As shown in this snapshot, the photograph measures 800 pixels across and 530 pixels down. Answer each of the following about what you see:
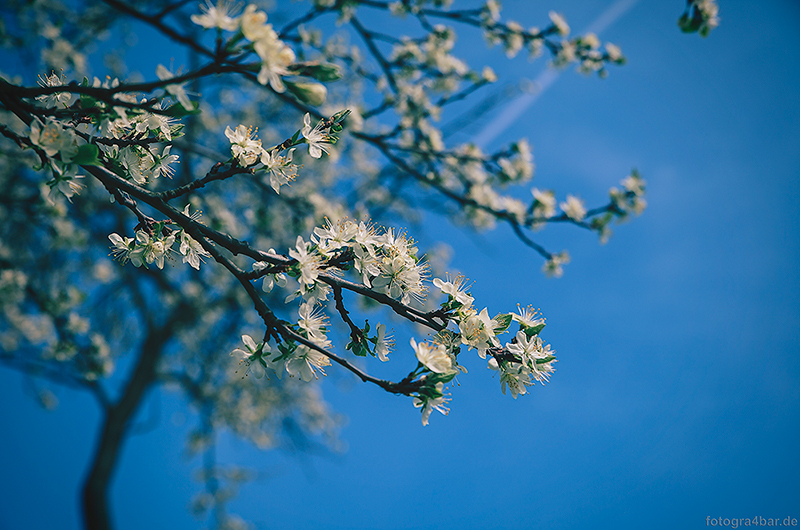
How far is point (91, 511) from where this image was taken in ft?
18.0

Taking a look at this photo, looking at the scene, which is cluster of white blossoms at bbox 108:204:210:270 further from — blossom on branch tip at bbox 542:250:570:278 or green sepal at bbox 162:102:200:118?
blossom on branch tip at bbox 542:250:570:278

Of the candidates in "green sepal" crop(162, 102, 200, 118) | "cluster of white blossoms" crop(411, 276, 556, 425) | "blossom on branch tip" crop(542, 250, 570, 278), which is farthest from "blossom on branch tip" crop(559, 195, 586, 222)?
"green sepal" crop(162, 102, 200, 118)

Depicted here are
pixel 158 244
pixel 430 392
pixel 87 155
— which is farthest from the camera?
pixel 158 244

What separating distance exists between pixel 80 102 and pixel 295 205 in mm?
2318

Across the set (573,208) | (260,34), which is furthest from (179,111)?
(573,208)

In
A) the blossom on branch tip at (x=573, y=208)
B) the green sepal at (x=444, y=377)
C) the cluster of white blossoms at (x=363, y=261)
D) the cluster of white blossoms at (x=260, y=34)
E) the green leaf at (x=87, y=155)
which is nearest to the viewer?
the cluster of white blossoms at (x=260, y=34)


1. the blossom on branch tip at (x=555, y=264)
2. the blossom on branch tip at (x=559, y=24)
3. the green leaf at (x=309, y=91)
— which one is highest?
the blossom on branch tip at (x=559, y=24)

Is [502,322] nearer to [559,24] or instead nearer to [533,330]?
[533,330]

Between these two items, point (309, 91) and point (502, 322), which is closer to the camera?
point (309, 91)

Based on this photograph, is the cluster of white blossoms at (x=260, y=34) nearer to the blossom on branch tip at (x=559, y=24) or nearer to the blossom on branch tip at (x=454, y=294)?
the blossom on branch tip at (x=454, y=294)

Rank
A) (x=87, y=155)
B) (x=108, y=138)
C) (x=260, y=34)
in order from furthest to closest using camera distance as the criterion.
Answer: (x=108, y=138) → (x=87, y=155) → (x=260, y=34)

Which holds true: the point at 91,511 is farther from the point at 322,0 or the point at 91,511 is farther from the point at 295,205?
the point at 322,0

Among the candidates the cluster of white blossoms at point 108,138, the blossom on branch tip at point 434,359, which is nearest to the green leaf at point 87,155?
the cluster of white blossoms at point 108,138

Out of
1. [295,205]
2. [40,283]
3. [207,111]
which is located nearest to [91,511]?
[40,283]
